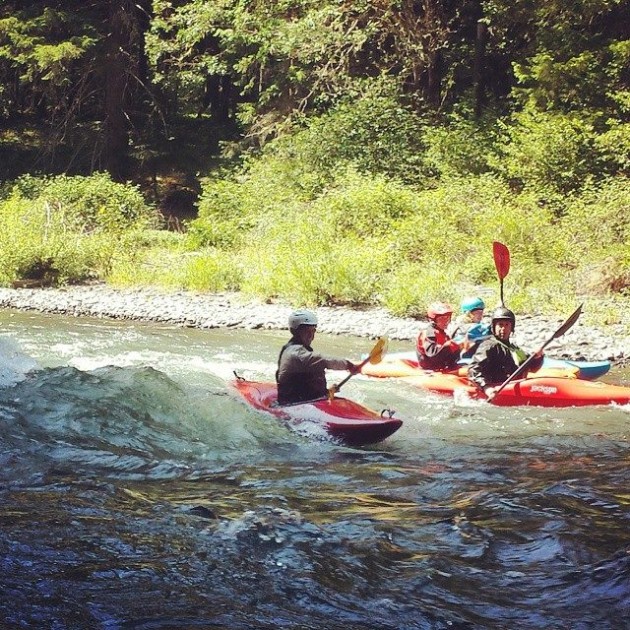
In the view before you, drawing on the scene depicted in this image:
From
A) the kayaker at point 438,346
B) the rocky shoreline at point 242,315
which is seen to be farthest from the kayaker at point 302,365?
the rocky shoreline at point 242,315

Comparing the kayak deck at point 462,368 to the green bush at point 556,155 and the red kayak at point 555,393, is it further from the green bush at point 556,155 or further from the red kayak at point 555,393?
the green bush at point 556,155

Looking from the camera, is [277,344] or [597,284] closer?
[277,344]

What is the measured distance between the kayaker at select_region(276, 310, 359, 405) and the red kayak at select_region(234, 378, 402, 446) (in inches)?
4.6

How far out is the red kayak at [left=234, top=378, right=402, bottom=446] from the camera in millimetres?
5645

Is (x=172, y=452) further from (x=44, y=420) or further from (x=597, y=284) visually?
(x=597, y=284)

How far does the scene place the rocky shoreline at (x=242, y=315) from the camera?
9.56 m

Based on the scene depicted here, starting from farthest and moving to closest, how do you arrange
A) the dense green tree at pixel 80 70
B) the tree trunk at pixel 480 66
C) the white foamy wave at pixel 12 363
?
the dense green tree at pixel 80 70
the tree trunk at pixel 480 66
the white foamy wave at pixel 12 363

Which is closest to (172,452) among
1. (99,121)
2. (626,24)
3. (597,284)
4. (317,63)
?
(597,284)

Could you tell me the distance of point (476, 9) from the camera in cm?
1942

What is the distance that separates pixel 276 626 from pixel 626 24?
1679 cm

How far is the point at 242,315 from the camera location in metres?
11.7

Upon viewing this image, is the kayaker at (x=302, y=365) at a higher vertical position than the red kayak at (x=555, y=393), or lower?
higher

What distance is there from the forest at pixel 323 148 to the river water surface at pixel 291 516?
5.60 meters

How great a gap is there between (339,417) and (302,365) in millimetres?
486
